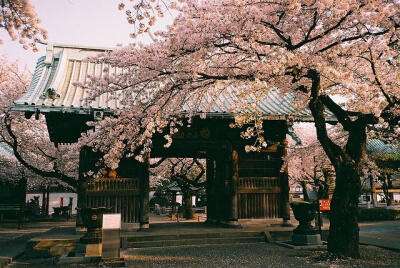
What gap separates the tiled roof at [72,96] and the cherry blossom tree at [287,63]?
1315 mm

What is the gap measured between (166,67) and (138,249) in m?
6.00

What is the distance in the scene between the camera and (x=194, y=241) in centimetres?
1180

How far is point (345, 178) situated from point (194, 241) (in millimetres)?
5603

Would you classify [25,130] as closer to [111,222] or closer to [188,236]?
[188,236]

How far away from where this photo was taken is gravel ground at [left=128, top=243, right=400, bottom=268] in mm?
8352

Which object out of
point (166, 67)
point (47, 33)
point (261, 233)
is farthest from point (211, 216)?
point (47, 33)

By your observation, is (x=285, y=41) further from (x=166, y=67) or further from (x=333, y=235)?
(x=333, y=235)

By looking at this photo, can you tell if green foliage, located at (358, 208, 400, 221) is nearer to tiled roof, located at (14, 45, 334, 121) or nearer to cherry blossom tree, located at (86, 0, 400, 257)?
tiled roof, located at (14, 45, 334, 121)

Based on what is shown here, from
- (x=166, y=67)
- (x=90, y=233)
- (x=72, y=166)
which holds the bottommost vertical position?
(x=90, y=233)

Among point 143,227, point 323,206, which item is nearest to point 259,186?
point 323,206

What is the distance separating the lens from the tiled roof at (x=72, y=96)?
11.5m

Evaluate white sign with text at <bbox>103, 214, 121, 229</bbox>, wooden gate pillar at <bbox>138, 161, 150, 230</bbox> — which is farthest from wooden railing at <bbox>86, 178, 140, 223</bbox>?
white sign with text at <bbox>103, 214, 121, 229</bbox>

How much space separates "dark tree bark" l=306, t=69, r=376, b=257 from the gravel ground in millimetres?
491

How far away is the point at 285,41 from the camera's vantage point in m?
8.06
